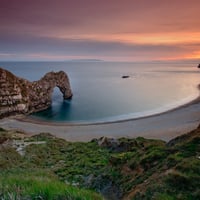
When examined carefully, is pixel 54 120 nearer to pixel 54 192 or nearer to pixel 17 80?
pixel 17 80

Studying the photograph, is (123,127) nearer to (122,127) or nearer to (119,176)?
(122,127)

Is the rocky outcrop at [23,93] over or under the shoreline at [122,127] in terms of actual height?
over

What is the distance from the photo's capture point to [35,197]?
14.7 ft

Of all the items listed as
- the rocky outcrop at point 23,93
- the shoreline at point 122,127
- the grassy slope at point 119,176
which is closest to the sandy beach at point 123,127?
the shoreline at point 122,127

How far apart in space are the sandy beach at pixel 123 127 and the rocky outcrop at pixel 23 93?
351 cm

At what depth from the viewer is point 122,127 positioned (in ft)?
145

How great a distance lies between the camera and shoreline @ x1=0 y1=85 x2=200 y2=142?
38.6 metres

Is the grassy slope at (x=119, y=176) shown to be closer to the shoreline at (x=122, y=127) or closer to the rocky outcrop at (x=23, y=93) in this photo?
the shoreline at (x=122, y=127)

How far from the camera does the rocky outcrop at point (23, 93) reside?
5356 cm

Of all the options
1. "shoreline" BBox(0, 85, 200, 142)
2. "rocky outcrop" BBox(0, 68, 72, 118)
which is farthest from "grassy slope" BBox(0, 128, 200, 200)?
"rocky outcrop" BBox(0, 68, 72, 118)

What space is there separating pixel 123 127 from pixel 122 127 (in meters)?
0.15

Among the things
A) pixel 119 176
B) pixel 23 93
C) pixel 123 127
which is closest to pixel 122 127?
pixel 123 127

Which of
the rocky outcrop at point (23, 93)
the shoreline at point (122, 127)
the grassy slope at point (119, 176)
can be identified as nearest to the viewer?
the grassy slope at point (119, 176)

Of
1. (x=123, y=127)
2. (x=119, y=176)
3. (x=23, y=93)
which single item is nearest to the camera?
(x=119, y=176)
